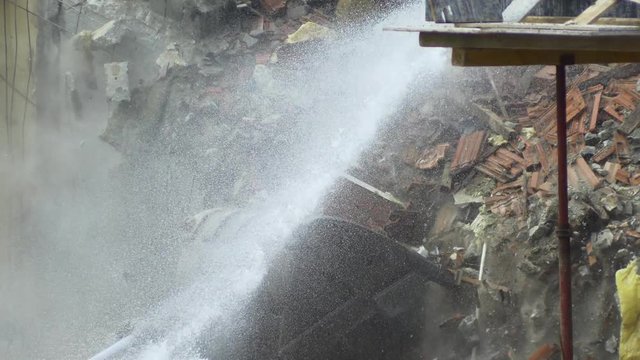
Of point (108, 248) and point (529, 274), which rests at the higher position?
point (529, 274)

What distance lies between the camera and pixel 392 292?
722 centimetres

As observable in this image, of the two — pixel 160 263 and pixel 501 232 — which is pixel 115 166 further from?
pixel 501 232

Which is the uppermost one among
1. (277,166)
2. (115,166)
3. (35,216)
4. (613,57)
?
(613,57)

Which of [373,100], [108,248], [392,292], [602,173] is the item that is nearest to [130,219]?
[108,248]

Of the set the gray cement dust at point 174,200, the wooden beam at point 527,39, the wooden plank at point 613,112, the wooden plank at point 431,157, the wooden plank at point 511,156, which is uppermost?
the wooden beam at point 527,39

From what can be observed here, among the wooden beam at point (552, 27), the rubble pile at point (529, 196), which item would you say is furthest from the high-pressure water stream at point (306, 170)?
the wooden beam at point (552, 27)

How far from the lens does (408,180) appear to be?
8.98m

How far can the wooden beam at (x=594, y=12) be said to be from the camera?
159 inches

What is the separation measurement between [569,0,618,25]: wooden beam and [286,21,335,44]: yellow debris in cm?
791

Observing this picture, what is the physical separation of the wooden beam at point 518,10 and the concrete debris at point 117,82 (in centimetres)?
941

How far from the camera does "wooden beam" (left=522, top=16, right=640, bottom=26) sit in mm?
3984

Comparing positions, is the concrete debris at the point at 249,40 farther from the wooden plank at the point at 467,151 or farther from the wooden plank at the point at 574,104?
the wooden plank at the point at 574,104

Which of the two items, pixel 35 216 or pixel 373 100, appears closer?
pixel 373 100

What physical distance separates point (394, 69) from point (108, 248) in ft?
20.2
